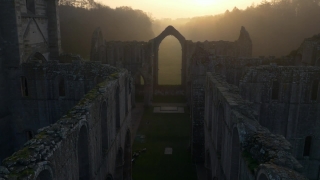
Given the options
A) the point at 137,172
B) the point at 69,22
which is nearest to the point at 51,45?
the point at 137,172

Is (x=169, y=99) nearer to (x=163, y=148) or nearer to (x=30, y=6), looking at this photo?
(x=163, y=148)

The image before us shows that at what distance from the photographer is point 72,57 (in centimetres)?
2239

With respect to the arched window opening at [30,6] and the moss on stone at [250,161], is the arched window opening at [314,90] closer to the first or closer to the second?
the moss on stone at [250,161]

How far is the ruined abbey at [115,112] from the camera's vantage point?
7.68 metres

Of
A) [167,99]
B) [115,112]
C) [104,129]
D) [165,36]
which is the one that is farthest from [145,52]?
[104,129]

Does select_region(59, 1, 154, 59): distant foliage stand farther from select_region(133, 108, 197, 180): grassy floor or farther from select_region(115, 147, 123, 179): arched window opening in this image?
select_region(115, 147, 123, 179): arched window opening

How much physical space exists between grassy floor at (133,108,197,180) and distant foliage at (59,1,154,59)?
2391cm

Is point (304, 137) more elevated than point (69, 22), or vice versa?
point (69, 22)

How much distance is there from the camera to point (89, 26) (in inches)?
2119

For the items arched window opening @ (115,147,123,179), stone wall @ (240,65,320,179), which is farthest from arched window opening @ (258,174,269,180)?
stone wall @ (240,65,320,179)

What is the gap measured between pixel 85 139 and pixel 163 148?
38.6 feet

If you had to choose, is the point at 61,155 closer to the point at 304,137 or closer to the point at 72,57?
the point at 304,137

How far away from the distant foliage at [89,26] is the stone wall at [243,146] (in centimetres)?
3610

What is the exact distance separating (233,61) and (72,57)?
11.3 m
